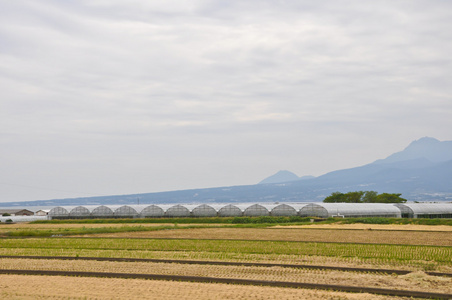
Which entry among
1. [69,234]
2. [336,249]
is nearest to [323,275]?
[336,249]

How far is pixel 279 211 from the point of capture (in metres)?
75.9

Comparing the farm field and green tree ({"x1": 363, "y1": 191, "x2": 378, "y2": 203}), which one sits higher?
green tree ({"x1": 363, "y1": 191, "x2": 378, "y2": 203})

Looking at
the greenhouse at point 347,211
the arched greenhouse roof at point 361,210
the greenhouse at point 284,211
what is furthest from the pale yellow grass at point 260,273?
the arched greenhouse roof at point 361,210

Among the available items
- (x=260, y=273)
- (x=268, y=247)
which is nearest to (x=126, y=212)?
(x=268, y=247)

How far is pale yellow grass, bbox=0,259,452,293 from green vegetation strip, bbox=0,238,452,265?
6.12 m

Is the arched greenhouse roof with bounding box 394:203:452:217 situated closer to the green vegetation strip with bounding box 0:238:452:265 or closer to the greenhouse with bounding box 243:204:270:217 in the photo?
the greenhouse with bounding box 243:204:270:217

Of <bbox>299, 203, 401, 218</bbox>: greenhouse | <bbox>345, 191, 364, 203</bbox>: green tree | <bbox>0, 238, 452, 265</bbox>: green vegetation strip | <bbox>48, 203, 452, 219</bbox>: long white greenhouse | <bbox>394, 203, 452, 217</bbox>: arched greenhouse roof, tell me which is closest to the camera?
<bbox>0, 238, 452, 265</bbox>: green vegetation strip

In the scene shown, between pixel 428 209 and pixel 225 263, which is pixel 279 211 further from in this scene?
pixel 225 263

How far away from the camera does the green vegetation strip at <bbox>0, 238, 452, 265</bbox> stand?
2964 cm

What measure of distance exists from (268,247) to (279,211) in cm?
4276

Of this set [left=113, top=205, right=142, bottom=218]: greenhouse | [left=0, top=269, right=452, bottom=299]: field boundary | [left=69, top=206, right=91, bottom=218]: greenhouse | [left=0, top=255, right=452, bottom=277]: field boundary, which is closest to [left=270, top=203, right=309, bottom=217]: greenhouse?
[left=113, top=205, right=142, bottom=218]: greenhouse

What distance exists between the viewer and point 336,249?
3241cm

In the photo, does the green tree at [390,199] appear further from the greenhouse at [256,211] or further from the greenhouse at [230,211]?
the greenhouse at [230,211]

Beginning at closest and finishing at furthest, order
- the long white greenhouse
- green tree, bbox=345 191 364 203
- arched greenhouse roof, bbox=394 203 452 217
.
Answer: the long white greenhouse
arched greenhouse roof, bbox=394 203 452 217
green tree, bbox=345 191 364 203
